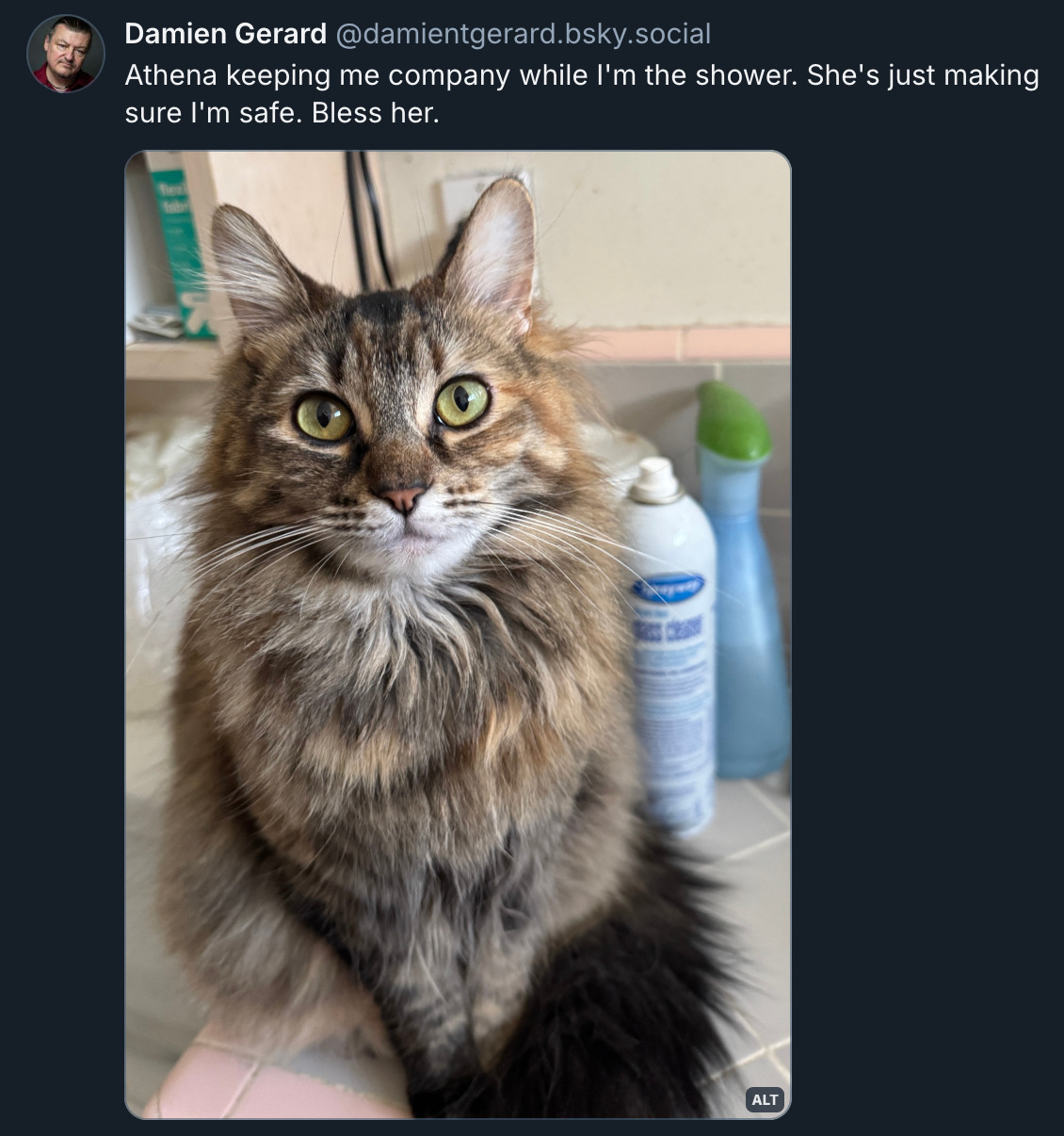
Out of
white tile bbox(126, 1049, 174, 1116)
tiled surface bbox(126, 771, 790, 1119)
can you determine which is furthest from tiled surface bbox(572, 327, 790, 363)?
white tile bbox(126, 1049, 174, 1116)

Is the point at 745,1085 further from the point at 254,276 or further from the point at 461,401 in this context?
the point at 254,276

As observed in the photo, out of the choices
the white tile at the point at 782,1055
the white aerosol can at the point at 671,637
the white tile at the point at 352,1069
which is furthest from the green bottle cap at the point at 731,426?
the white tile at the point at 352,1069

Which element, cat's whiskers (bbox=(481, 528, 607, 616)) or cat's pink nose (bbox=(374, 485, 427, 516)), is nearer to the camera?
cat's pink nose (bbox=(374, 485, 427, 516))

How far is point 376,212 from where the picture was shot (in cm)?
109

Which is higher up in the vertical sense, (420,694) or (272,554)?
(272,554)

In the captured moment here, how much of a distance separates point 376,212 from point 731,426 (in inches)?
23.1

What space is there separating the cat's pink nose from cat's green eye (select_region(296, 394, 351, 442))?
0.33ft

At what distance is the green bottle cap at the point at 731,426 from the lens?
3.85 ft

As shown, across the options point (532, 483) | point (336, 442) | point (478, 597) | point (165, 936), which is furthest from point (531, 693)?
point (165, 936)

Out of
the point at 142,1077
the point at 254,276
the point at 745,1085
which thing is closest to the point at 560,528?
the point at 254,276

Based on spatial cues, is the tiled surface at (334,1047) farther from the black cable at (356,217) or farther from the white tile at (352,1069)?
the black cable at (356,217)

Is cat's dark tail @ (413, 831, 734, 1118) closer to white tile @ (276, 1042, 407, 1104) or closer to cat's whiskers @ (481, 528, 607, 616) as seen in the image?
white tile @ (276, 1042, 407, 1104)
